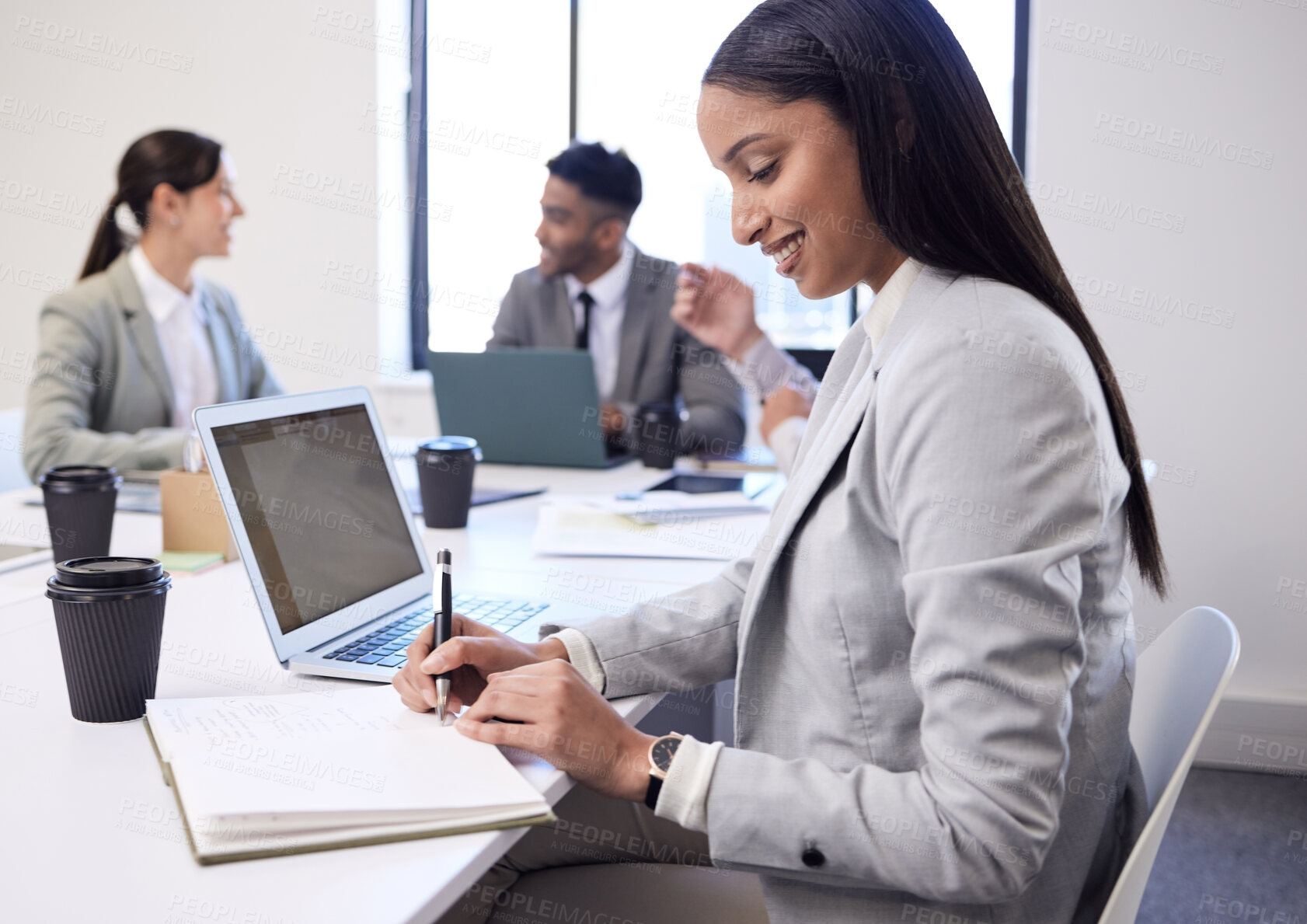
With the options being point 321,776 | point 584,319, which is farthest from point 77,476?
point 584,319

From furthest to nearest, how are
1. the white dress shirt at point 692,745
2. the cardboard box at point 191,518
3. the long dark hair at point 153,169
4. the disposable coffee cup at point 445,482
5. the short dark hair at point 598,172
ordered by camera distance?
the short dark hair at point 598,172, the long dark hair at point 153,169, the disposable coffee cup at point 445,482, the cardboard box at point 191,518, the white dress shirt at point 692,745

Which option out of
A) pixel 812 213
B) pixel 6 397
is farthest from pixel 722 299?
pixel 6 397

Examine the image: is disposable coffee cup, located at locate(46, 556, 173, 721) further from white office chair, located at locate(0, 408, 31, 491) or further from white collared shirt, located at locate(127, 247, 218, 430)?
→ white collared shirt, located at locate(127, 247, 218, 430)

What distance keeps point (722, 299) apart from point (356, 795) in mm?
1561

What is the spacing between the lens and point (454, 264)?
4.50 meters

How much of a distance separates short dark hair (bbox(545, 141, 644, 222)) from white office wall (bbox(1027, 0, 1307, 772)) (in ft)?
3.97

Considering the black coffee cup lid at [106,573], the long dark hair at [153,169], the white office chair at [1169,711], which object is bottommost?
the white office chair at [1169,711]

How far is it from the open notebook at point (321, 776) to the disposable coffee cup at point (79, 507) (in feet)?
1.84

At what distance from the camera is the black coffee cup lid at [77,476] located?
1.38m

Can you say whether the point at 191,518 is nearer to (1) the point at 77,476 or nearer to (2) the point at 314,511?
(1) the point at 77,476

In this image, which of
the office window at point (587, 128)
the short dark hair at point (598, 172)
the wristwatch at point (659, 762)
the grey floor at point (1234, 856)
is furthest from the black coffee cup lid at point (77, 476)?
the office window at point (587, 128)

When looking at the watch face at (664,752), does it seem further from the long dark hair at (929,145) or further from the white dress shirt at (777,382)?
the white dress shirt at (777,382)

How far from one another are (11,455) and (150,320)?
1.85ft

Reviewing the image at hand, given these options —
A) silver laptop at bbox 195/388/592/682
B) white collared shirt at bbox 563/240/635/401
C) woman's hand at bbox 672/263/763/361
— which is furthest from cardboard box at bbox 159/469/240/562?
white collared shirt at bbox 563/240/635/401
